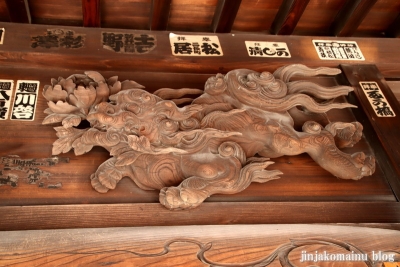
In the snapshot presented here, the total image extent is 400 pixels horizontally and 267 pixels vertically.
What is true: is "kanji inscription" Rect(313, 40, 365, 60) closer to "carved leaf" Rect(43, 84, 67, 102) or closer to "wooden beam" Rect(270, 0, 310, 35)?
"wooden beam" Rect(270, 0, 310, 35)

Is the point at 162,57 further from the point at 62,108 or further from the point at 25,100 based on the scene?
the point at 25,100

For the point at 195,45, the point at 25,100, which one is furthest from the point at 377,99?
the point at 25,100

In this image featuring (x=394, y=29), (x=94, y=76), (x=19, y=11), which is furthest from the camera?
(x=394, y=29)

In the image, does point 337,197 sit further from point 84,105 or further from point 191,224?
point 84,105


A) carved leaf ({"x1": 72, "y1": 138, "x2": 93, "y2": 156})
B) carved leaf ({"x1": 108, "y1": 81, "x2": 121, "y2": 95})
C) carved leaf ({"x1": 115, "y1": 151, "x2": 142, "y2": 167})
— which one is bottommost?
carved leaf ({"x1": 115, "y1": 151, "x2": 142, "y2": 167})

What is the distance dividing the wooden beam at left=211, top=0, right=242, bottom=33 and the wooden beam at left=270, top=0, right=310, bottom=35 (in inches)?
15.2

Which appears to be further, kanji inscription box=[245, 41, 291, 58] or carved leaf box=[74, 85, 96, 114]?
kanji inscription box=[245, 41, 291, 58]

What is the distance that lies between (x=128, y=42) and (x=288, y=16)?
127cm

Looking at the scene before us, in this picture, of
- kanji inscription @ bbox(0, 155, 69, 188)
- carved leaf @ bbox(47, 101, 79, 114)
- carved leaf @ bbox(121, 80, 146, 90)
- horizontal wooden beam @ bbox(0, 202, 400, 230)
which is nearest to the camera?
horizontal wooden beam @ bbox(0, 202, 400, 230)

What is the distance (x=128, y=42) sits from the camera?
307cm

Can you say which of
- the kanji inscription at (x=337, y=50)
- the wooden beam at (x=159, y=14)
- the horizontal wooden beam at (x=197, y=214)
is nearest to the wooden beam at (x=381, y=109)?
the kanji inscription at (x=337, y=50)

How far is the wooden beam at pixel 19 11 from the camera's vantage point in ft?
9.33

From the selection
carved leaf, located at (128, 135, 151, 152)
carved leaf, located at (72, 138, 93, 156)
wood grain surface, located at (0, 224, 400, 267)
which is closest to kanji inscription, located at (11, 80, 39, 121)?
carved leaf, located at (72, 138, 93, 156)

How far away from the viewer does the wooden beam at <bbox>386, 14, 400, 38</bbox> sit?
138 inches
